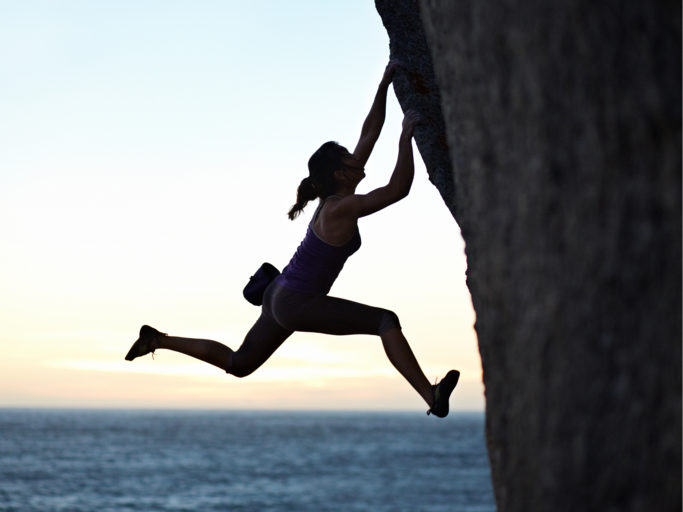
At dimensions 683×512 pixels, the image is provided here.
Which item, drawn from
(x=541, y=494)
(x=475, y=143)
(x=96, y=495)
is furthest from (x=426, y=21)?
(x=96, y=495)

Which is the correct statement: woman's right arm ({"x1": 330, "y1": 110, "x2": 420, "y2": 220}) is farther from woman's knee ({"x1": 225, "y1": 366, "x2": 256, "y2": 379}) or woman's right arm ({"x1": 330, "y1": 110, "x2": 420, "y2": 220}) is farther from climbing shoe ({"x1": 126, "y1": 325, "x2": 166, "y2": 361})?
climbing shoe ({"x1": 126, "y1": 325, "x2": 166, "y2": 361})

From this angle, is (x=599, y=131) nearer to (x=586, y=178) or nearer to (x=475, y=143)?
(x=586, y=178)

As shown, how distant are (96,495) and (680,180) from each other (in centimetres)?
5131

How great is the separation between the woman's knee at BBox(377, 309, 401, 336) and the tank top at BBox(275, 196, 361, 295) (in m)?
0.49

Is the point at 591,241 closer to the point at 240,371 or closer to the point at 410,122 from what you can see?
the point at 410,122

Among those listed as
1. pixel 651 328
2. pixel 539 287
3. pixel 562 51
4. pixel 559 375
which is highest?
pixel 562 51

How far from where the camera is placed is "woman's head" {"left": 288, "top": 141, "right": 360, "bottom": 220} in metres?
5.27

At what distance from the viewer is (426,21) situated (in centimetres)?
361

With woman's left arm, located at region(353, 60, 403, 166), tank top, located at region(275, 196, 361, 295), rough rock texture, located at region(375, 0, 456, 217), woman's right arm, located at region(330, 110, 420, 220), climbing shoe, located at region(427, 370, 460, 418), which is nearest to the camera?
woman's right arm, located at region(330, 110, 420, 220)

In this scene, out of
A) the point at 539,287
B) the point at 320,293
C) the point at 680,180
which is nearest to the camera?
the point at 680,180

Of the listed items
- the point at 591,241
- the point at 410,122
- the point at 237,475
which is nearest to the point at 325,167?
the point at 410,122

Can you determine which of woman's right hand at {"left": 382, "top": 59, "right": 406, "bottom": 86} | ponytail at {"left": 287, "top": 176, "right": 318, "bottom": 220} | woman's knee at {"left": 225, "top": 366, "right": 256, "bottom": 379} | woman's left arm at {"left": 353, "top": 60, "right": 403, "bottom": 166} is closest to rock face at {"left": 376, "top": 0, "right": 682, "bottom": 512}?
ponytail at {"left": 287, "top": 176, "right": 318, "bottom": 220}

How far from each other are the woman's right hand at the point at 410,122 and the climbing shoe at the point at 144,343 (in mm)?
2909

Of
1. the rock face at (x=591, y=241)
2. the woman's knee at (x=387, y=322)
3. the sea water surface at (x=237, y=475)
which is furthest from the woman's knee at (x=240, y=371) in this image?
the sea water surface at (x=237, y=475)
